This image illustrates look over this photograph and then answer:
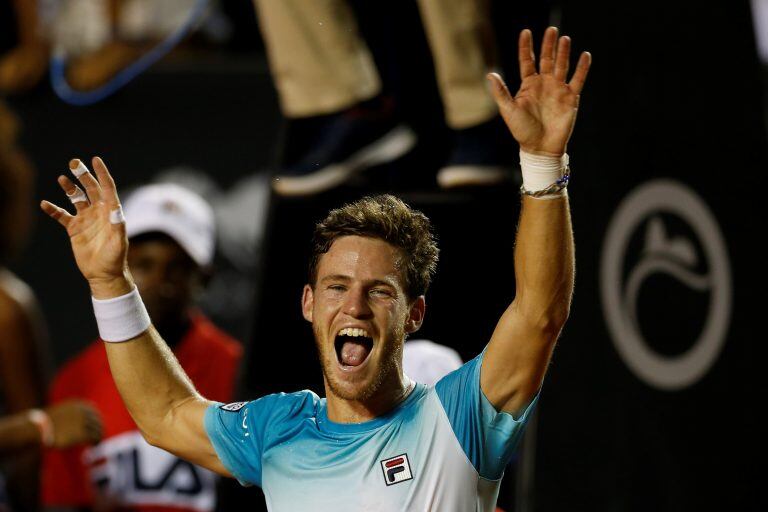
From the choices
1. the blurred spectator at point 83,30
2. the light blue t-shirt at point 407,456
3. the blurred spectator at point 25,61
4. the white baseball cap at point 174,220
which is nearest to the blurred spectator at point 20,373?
the blurred spectator at point 25,61

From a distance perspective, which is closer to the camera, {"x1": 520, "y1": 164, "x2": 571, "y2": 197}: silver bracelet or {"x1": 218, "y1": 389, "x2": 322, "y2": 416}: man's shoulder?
{"x1": 520, "y1": 164, "x2": 571, "y2": 197}: silver bracelet

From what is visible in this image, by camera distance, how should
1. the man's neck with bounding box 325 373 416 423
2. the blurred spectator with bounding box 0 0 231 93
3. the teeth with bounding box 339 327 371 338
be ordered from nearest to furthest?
the teeth with bounding box 339 327 371 338 → the man's neck with bounding box 325 373 416 423 → the blurred spectator with bounding box 0 0 231 93

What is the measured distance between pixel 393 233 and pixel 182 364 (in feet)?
7.88

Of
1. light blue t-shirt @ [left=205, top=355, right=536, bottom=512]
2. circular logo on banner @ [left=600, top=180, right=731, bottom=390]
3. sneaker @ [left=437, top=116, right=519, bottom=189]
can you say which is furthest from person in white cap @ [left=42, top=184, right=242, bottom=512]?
light blue t-shirt @ [left=205, top=355, right=536, bottom=512]

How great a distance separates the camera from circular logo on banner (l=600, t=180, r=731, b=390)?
3.26 meters

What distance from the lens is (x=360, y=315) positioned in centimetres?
162

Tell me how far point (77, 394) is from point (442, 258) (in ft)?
7.54

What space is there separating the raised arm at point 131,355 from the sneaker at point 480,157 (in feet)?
3.03

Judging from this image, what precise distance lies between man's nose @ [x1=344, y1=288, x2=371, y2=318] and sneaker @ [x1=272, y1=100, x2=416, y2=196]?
4.14ft

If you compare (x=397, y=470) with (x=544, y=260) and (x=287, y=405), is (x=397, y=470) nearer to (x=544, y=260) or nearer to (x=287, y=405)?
(x=287, y=405)

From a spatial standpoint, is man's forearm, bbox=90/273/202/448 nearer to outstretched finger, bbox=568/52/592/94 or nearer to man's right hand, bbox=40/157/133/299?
man's right hand, bbox=40/157/133/299

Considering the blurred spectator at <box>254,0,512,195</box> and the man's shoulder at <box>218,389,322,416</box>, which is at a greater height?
the blurred spectator at <box>254,0,512,195</box>

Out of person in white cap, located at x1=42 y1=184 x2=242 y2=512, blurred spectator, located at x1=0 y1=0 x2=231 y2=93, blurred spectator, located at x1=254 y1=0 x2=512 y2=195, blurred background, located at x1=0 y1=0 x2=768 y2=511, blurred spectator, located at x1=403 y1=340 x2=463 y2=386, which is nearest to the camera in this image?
blurred spectator, located at x1=403 y1=340 x2=463 y2=386

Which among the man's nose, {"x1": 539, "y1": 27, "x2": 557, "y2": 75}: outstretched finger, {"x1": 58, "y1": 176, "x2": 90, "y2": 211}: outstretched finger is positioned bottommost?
the man's nose
